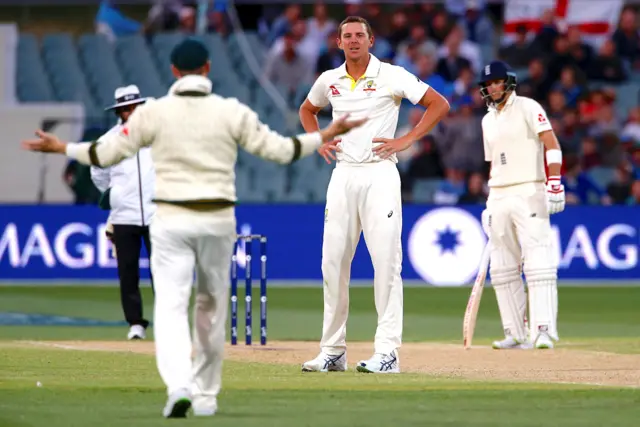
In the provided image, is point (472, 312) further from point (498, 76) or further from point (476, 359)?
point (498, 76)

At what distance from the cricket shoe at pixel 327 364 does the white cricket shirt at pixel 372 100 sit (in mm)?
1366

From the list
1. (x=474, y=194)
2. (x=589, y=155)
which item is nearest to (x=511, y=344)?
(x=474, y=194)

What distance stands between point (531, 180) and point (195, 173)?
558cm

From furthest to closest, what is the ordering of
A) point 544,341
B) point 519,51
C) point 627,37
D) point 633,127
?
point 627,37 < point 519,51 < point 633,127 < point 544,341

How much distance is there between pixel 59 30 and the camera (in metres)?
27.3

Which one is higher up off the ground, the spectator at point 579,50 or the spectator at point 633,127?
the spectator at point 579,50

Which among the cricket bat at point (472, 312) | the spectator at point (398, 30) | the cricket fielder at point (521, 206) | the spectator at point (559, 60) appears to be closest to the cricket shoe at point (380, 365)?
the cricket bat at point (472, 312)

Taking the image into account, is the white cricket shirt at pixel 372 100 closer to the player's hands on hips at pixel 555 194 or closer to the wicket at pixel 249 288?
the wicket at pixel 249 288

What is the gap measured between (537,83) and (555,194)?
37.6ft

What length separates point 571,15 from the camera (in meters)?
25.5

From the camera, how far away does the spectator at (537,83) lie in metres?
23.6

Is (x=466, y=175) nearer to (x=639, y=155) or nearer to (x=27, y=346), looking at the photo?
(x=639, y=155)

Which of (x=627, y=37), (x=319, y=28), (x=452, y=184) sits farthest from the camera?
(x=319, y=28)

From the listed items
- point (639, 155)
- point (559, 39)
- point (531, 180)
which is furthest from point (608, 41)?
point (531, 180)
